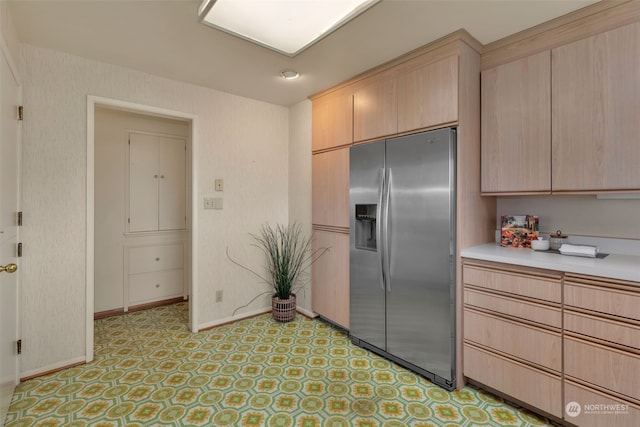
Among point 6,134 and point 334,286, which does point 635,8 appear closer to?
point 334,286

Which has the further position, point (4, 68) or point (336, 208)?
point (336, 208)

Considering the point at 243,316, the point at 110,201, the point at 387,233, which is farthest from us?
the point at 110,201

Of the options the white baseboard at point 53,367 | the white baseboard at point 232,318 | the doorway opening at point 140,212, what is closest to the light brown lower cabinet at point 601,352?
the white baseboard at point 232,318

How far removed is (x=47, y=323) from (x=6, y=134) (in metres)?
1.40

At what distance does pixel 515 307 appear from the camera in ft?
6.17

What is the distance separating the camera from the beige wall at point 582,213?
6.37ft

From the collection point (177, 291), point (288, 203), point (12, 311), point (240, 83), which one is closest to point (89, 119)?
point (240, 83)

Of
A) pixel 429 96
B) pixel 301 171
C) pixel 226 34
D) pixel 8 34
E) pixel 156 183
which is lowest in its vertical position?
pixel 156 183

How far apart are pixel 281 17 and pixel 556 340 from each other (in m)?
2.41

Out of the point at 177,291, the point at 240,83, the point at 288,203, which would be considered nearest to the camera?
the point at 240,83

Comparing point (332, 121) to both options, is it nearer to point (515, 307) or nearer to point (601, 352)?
point (515, 307)

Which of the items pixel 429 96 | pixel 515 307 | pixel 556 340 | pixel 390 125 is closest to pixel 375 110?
pixel 390 125

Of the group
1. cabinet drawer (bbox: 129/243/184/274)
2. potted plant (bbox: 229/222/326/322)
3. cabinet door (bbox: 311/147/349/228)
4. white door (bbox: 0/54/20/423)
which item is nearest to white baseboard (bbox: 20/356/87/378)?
white door (bbox: 0/54/20/423)

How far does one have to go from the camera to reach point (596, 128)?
5.90 ft
